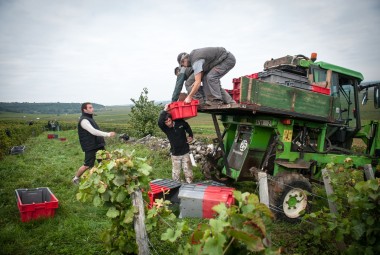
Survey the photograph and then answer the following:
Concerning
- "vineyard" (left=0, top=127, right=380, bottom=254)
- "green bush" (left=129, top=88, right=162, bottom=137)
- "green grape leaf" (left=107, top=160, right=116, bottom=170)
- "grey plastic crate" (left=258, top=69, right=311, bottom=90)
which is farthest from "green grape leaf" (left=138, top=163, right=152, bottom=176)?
"green bush" (left=129, top=88, right=162, bottom=137)

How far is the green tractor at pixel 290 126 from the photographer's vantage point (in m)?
4.88

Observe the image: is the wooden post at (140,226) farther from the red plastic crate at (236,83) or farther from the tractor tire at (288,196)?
the red plastic crate at (236,83)

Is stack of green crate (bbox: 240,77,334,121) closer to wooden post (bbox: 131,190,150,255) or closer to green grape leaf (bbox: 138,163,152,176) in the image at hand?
green grape leaf (bbox: 138,163,152,176)

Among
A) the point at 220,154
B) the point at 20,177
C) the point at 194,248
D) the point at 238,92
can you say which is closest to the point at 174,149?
the point at 220,154

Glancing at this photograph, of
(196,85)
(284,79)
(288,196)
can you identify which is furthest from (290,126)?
(196,85)

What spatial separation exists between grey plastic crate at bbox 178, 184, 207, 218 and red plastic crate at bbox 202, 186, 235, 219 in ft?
0.26

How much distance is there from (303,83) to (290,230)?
10.9 feet

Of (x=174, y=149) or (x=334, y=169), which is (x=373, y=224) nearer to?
(x=334, y=169)

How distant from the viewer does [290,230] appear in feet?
14.8

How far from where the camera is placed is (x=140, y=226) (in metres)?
2.88

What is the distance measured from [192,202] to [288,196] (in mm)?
2045

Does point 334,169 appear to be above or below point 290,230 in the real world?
above

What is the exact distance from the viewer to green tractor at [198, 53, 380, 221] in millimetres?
4883

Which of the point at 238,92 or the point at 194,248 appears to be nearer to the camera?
the point at 194,248
